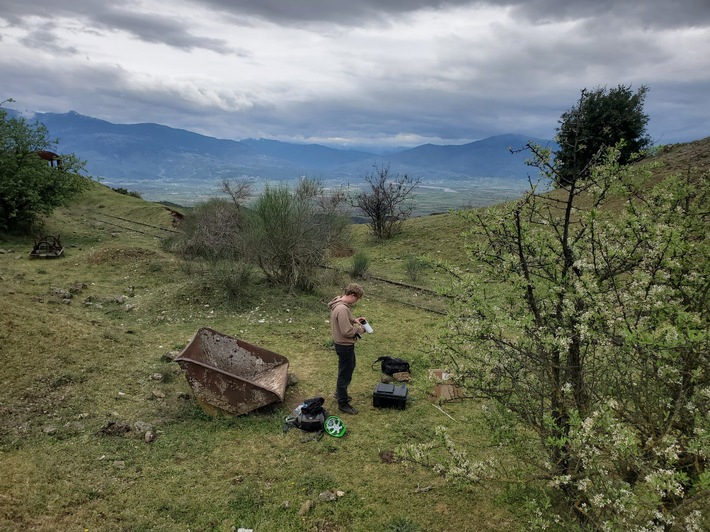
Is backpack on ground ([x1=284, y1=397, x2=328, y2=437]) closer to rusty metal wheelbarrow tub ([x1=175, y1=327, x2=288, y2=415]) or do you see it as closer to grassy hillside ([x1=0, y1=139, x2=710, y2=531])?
grassy hillside ([x1=0, y1=139, x2=710, y2=531])

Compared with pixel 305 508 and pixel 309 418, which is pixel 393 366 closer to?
pixel 309 418

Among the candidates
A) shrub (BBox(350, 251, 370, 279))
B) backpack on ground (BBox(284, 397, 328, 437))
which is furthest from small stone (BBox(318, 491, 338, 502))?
shrub (BBox(350, 251, 370, 279))

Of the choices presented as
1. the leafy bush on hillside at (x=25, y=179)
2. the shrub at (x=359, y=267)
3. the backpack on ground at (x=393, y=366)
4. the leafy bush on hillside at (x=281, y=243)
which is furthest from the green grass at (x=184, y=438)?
the leafy bush on hillside at (x=25, y=179)

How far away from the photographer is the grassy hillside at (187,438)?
4.57 meters

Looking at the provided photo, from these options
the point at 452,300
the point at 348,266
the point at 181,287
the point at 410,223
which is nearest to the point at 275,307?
the point at 181,287

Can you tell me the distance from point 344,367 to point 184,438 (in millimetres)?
2524

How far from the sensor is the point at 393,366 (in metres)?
8.39

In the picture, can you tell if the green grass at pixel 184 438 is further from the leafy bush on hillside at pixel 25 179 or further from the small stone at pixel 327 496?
the leafy bush on hillside at pixel 25 179

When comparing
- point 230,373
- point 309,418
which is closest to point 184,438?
point 230,373

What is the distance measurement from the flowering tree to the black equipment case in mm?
2948

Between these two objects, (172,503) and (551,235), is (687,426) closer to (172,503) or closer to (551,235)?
(551,235)

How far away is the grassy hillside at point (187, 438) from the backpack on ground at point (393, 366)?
0.76 ft

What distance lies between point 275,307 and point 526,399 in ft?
29.9

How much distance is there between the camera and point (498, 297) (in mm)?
3936
